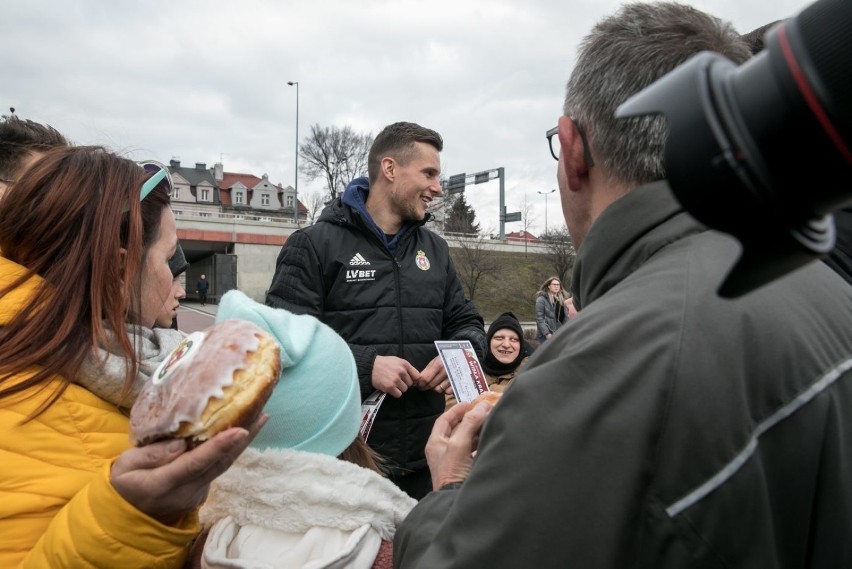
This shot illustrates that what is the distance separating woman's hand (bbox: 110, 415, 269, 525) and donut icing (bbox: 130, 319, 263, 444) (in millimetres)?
45

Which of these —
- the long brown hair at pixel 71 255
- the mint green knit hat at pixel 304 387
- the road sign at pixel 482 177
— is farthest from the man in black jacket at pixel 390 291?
the road sign at pixel 482 177

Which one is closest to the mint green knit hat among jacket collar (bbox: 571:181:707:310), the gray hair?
jacket collar (bbox: 571:181:707:310)

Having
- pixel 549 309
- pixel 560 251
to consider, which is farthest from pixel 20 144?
pixel 560 251

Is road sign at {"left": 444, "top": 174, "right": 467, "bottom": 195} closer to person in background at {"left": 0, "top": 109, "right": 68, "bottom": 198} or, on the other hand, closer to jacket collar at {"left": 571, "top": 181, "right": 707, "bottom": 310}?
person in background at {"left": 0, "top": 109, "right": 68, "bottom": 198}

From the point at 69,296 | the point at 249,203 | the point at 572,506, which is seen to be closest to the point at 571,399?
the point at 572,506

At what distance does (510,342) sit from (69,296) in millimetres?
5279

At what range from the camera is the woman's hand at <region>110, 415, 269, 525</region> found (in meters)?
1.30

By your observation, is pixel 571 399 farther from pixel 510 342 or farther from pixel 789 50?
pixel 510 342

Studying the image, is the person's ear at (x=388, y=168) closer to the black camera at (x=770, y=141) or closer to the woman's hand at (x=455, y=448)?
the woman's hand at (x=455, y=448)

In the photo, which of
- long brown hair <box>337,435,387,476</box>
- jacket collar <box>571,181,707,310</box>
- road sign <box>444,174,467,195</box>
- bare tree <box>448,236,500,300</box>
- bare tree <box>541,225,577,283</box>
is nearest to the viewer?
jacket collar <box>571,181,707,310</box>

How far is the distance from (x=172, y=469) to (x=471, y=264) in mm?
36013

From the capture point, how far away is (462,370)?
2.86 metres

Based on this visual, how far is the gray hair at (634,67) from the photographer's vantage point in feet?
4.37

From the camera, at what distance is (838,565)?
3.35ft
